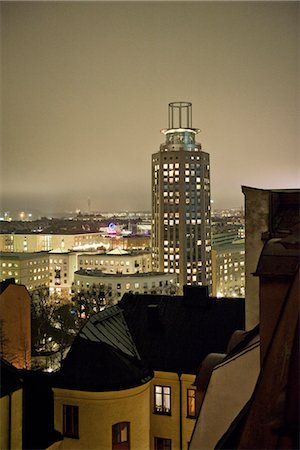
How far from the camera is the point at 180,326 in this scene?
4.48 meters

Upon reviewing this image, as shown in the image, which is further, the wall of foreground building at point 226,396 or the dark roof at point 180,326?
the dark roof at point 180,326

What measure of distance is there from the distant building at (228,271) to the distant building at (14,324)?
27363 mm

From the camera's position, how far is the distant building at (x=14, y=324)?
542 centimetres

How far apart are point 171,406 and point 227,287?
3056 cm

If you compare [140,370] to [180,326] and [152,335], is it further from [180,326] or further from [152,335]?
[180,326]

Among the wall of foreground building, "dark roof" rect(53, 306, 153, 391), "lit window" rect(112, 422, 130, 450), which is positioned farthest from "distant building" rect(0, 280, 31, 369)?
the wall of foreground building

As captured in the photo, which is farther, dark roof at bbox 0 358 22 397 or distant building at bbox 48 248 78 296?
distant building at bbox 48 248 78 296

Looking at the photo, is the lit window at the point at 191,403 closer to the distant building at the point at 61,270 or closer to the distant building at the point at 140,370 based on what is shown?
the distant building at the point at 140,370

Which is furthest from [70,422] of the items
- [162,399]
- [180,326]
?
[180,326]

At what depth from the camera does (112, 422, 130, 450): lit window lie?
9.73 feet

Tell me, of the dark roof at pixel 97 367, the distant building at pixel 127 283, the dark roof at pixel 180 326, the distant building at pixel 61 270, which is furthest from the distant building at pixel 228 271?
the dark roof at pixel 97 367

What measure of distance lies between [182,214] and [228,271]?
644cm

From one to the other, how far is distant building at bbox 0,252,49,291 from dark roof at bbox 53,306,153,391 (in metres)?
19.1

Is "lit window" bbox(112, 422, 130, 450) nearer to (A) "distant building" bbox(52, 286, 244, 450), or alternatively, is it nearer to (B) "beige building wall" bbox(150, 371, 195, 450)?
(A) "distant building" bbox(52, 286, 244, 450)
